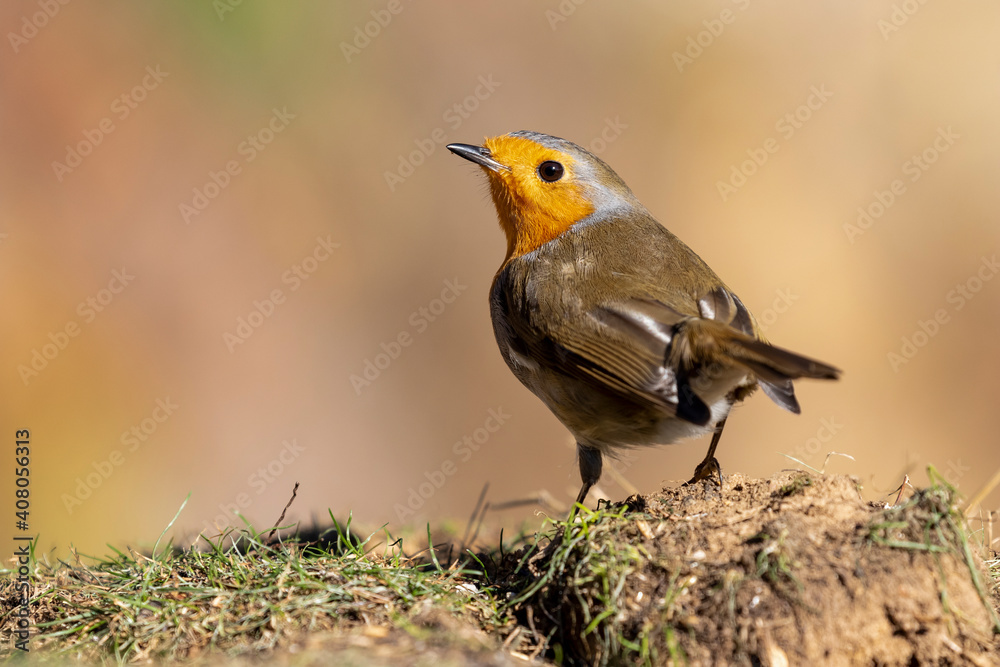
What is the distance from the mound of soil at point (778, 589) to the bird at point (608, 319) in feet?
1.54

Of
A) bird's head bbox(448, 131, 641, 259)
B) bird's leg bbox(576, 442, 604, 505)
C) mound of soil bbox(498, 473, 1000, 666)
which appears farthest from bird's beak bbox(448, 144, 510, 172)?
mound of soil bbox(498, 473, 1000, 666)

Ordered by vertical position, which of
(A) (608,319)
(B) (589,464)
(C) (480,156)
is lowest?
(B) (589,464)

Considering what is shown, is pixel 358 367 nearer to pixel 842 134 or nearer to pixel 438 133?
pixel 438 133

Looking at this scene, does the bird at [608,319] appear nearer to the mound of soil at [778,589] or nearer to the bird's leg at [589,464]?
the bird's leg at [589,464]

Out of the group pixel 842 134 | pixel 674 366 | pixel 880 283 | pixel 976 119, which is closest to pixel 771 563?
pixel 674 366

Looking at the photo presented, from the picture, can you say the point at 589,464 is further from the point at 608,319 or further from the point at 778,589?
the point at 778,589

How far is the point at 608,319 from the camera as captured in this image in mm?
3355

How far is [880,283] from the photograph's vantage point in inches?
287

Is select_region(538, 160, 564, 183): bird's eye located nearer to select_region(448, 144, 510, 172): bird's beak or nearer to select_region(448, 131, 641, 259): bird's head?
select_region(448, 131, 641, 259): bird's head

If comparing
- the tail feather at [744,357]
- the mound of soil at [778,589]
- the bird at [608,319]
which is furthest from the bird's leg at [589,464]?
the mound of soil at [778,589]

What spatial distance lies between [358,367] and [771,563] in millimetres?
5193

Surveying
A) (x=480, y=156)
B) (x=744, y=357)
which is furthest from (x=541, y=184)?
(x=744, y=357)

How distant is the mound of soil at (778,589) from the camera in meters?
2.23

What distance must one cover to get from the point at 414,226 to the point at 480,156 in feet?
10.6
